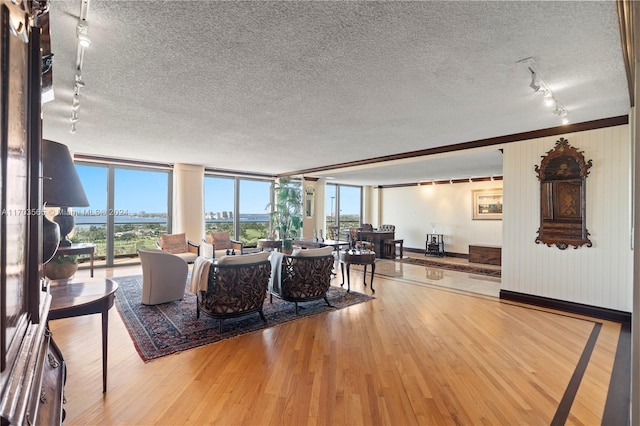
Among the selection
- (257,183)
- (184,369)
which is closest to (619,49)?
(184,369)

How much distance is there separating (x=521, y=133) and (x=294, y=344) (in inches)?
172

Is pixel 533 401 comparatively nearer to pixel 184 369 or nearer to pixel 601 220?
pixel 184 369

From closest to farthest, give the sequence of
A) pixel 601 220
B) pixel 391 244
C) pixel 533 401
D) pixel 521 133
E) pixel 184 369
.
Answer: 1. pixel 533 401
2. pixel 184 369
3. pixel 601 220
4. pixel 521 133
5. pixel 391 244

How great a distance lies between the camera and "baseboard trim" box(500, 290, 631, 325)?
12.4ft

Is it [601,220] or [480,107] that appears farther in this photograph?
[601,220]

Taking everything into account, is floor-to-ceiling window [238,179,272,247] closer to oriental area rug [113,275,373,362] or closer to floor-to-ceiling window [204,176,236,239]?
floor-to-ceiling window [204,176,236,239]

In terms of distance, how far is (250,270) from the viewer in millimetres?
3420

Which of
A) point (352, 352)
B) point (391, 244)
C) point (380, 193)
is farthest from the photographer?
point (380, 193)

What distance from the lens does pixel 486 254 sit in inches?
321

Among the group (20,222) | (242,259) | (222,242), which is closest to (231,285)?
(242,259)

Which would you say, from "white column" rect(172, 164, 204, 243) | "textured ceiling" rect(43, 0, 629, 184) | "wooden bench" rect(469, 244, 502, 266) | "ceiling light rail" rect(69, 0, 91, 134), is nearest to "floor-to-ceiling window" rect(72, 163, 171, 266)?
"white column" rect(172, 164, 204, 243)

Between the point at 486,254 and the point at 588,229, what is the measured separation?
14.3 feet

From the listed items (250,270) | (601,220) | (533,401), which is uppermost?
(601,220)

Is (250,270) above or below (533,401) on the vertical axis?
above
